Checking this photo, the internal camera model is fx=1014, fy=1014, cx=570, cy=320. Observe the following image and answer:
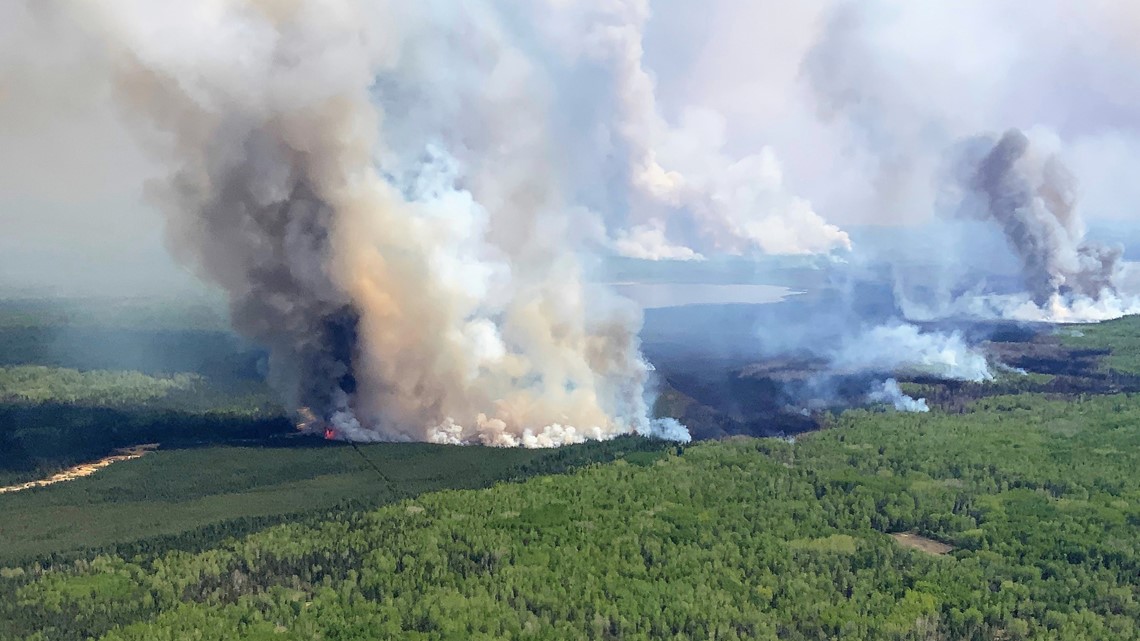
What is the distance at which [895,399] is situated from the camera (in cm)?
15125

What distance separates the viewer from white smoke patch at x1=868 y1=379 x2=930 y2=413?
14550cm

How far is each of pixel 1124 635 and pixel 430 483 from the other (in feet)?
213

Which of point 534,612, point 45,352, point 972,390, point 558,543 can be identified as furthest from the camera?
point 45,352

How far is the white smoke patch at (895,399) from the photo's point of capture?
146 metres

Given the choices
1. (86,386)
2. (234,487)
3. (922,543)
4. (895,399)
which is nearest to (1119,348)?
(895,399)

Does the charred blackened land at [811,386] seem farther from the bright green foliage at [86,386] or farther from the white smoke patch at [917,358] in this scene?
the bright green foliage at [86,386]

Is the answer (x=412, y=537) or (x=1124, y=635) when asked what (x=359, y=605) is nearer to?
(x=412, y=537)

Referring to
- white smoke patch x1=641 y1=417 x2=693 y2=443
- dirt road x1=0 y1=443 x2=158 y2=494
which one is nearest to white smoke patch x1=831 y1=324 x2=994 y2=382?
white smoke patch x1=641 y1=417 x2=693 y2=443

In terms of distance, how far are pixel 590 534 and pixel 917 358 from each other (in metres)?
109

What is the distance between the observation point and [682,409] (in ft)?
485

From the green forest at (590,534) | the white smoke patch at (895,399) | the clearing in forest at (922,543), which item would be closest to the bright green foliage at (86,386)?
the green forest at (590,534)

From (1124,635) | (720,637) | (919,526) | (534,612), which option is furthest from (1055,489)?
(534,612)

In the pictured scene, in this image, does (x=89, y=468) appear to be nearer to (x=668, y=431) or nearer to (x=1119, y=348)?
(x=668, y=431)

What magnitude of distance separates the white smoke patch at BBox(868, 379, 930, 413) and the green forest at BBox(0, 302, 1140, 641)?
4423 millimetres
